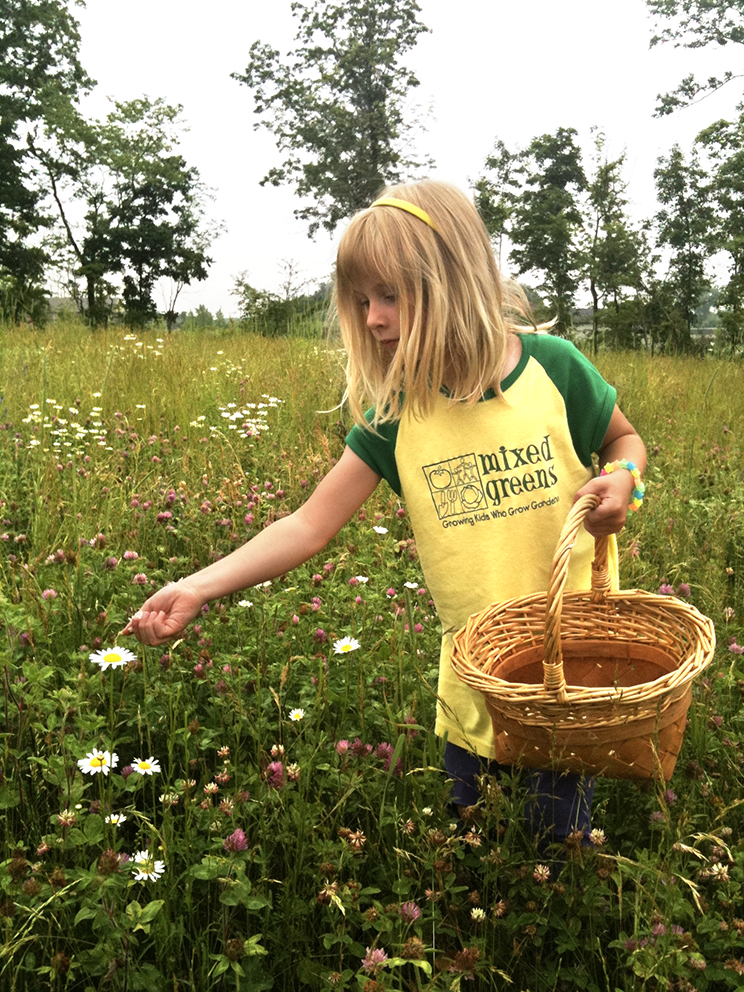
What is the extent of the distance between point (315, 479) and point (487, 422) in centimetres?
218

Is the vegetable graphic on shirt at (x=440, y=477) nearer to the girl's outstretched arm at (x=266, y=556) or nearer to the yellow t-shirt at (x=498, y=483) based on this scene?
the yellow t-shirt at (x=498, y=483)

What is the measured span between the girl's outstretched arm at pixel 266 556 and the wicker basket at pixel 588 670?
0.51 m

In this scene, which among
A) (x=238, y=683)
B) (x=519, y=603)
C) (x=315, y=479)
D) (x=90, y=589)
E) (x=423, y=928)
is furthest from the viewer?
(x=315, y=479)

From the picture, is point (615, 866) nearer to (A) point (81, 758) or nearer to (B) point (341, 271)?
(A) point (81, 758)

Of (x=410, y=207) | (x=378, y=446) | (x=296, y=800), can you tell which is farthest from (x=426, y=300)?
(x=296, y=800)

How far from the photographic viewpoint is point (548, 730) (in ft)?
4.93

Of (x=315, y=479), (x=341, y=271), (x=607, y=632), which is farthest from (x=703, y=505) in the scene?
(x=341, y=271)

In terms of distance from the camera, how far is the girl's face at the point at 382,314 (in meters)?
1.99

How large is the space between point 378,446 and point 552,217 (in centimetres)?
4662

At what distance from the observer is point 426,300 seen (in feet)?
6.54

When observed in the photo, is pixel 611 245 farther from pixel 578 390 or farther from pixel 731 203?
pixel 578 390

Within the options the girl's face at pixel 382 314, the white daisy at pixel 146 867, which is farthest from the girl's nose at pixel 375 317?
the white daisy at pixel 146 867

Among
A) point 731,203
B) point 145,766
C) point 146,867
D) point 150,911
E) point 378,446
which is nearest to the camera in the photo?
point 150,911

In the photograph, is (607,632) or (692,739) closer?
(607,632)
